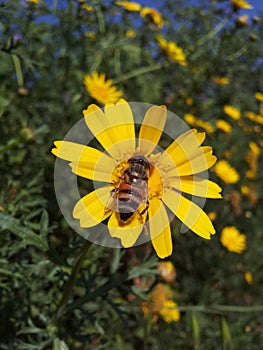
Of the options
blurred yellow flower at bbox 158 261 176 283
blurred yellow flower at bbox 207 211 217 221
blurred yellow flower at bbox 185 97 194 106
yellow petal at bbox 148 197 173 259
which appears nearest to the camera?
yellow petal at bbox 148 197 173 259

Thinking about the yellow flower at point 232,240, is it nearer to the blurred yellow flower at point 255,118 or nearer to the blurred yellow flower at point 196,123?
the blurred yellow flower at point 196,123

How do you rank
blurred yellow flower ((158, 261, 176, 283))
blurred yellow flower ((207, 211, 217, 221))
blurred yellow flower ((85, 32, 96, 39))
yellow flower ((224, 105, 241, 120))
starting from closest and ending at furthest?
blurred yellow flower ((158, 261, 176, 283)) → blurred yellow flower ((207, 211, 217, 221)) → blurred yellow flower ((85, 32, 96, 39)) → yellow flower ((224, 105, 241, 120))

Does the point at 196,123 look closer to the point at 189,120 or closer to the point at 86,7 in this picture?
the point at 189,120

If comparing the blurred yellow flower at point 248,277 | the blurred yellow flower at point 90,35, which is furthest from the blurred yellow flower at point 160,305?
the blurred yellow flower at point 90,35

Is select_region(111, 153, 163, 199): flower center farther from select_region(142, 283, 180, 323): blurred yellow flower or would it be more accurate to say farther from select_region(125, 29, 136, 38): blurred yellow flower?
select_region(125, 29, 136, 38): blurred yellow flower

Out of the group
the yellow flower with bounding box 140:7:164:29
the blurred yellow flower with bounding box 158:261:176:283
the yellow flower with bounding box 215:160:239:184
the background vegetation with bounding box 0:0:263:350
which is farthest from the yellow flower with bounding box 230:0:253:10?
the blurred yellow flower with bounding box 158:261:176:283

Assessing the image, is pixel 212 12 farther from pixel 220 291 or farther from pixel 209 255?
pixel 220 291

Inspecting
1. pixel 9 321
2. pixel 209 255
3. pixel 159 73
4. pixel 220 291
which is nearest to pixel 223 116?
pixel 159 73
